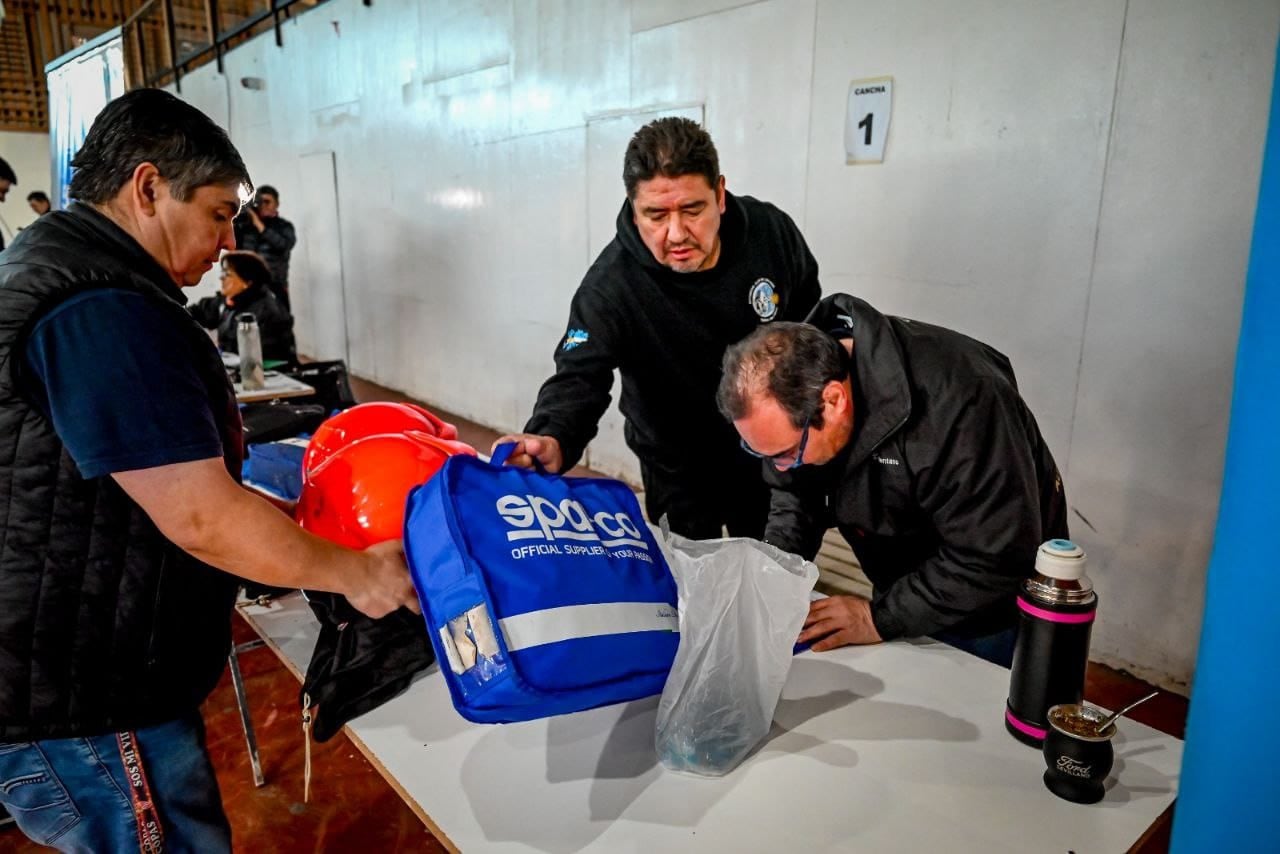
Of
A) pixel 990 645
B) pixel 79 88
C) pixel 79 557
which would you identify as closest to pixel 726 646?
pixel 990 645

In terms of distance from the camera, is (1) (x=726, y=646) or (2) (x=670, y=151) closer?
(1) (x=726, y=646)

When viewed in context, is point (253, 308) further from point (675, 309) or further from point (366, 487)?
point (366, 487)

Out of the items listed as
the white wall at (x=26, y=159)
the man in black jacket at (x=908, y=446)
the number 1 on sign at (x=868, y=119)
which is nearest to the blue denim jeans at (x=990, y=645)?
the man in black jacket at (x=908, y=446)

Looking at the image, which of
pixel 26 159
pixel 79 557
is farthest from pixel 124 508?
pixel 26 159

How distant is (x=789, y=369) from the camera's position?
1195 millimetres

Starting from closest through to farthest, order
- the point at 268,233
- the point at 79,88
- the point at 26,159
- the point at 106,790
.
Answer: the point at 106,790, the point at 79,88, the point at 268,233, the point at 26,159

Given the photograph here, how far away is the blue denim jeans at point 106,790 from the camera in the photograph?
40.6 inches

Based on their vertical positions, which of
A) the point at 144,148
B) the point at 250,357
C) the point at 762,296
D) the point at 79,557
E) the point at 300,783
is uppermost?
the point at 144,148

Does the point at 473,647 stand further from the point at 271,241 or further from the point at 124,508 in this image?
the point at 271,241

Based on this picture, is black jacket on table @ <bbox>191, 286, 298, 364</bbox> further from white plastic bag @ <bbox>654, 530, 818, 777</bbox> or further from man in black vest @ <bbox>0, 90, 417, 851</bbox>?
white plastic bag @ <bbox>654, 530, 818, 777</bbox>

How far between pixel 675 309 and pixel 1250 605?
1452 millimetres

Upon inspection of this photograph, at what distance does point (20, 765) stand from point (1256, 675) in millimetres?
1333

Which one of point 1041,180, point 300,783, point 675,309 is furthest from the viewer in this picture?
point 1041,180

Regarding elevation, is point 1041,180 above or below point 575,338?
above
